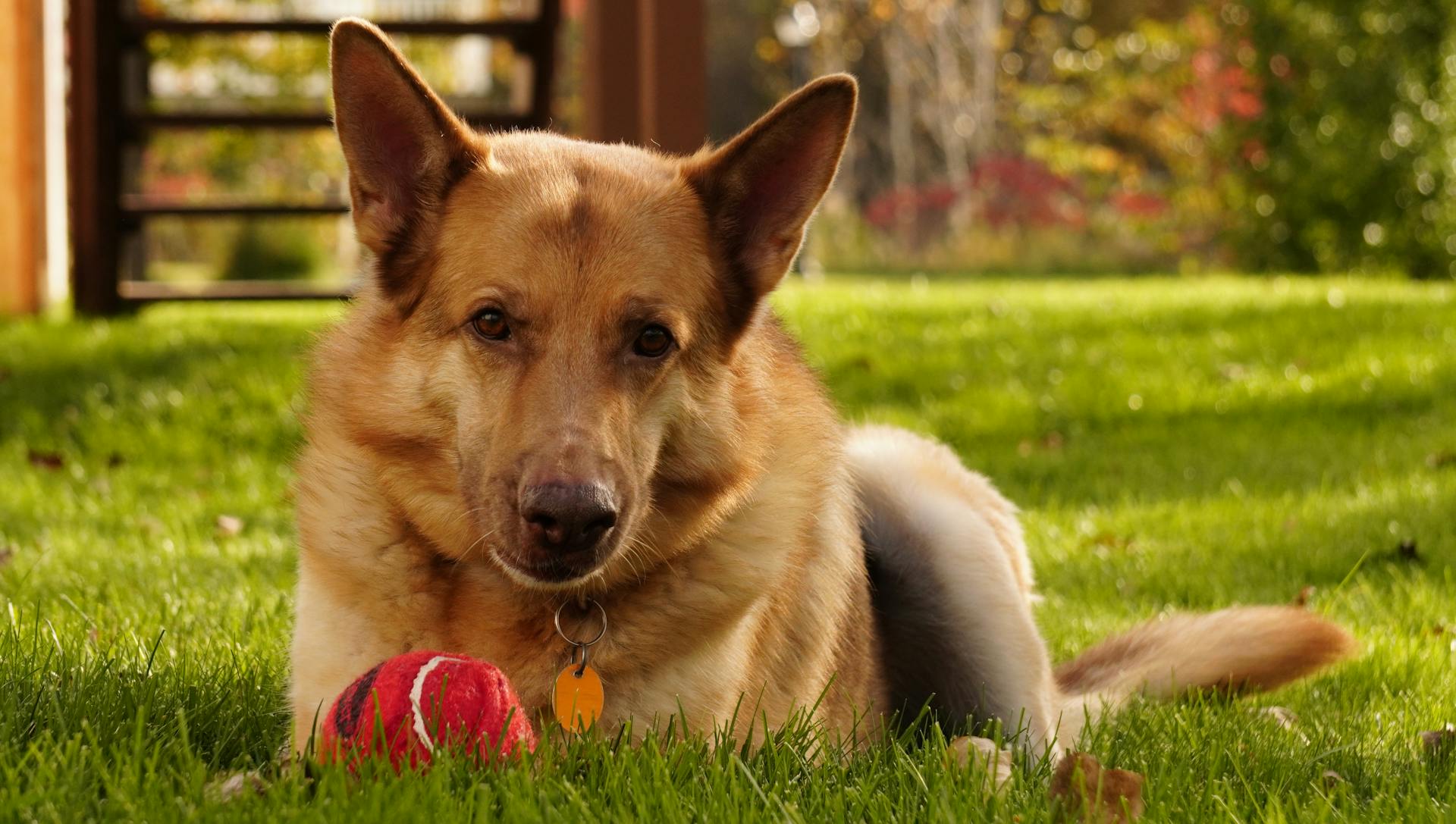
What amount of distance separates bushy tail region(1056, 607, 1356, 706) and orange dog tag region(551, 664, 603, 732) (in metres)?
1.41

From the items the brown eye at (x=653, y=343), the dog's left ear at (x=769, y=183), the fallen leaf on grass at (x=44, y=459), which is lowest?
the fallen leaf on grass at (x=44, y=459)

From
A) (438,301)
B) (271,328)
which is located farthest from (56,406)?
(438,301)

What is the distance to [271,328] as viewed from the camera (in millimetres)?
8727

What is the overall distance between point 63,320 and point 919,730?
7285 mm

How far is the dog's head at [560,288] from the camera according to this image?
2.71m

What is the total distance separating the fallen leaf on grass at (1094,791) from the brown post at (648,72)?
5539 mm

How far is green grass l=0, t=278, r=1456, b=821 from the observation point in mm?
2547

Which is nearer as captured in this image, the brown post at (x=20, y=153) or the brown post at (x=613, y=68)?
the brown post at (x=613, y=68)

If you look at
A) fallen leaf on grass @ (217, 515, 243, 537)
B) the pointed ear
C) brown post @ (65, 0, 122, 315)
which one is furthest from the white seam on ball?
brown post @ (65, 0, 122, 315)

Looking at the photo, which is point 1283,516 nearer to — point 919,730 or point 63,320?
point 919,730

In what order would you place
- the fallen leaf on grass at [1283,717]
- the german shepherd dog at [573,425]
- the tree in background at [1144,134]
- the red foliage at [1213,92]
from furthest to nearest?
the red foliage at [1213,92], the tree in background at [1144,134], the fallen leaf on grass at [1283,717], the german shepherd dog at [573,425]

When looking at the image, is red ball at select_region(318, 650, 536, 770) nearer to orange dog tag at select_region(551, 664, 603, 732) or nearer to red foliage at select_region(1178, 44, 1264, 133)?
orange dog tag at select_region(551, 664, 603, 732)

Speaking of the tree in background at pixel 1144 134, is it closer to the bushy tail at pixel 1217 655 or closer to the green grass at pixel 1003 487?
the green grass at pixel 1003 487

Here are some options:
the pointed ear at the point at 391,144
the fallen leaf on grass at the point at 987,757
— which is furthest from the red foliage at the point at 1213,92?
the pointed ear at the point at 391,144
